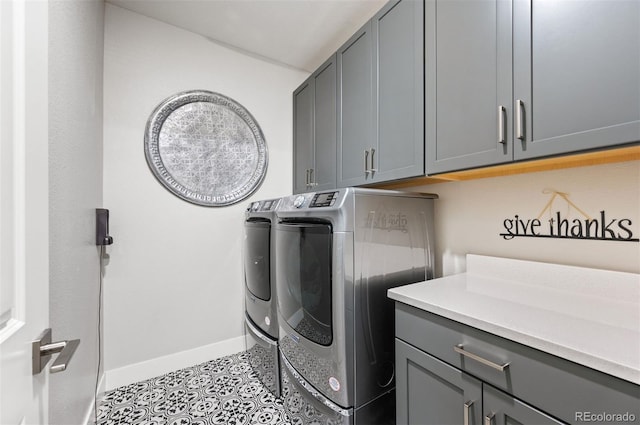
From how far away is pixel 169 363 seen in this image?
81.0 inches

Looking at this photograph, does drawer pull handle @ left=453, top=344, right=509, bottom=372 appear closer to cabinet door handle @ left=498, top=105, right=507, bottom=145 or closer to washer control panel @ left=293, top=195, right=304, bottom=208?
cabinet door handle @ left=498, top=105, right=507, bottom=145

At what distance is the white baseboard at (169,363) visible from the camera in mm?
1890

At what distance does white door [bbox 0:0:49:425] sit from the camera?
468 millimetres

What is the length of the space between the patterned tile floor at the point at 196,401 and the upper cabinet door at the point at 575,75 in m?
1.91

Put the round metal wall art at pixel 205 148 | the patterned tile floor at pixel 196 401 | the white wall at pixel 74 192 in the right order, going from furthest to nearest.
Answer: the round metal wall art at pixel 205 148 → the patterned tile floor at pixel 196 401 → the white wall at pixel 74 192

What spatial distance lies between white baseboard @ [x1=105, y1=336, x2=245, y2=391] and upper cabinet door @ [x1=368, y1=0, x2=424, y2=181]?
1.91 metres

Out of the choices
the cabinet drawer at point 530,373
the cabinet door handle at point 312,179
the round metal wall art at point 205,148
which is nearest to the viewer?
the cabinet drawer at point 530,373

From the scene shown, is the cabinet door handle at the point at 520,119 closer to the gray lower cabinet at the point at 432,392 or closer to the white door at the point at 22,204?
the gray lower cabinet at the point at 432,392

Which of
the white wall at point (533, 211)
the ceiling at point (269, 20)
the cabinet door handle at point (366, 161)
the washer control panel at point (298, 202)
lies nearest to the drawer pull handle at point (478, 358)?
the white wall at point (533, 211)

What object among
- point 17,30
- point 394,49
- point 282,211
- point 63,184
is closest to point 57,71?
point 63,184

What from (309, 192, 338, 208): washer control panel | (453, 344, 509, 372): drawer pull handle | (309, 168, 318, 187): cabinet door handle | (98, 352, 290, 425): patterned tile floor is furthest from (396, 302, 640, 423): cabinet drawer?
(309, 168, 318, 187): cabinet door handle

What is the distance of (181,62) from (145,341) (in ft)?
7.14

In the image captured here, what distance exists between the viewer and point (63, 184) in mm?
1074

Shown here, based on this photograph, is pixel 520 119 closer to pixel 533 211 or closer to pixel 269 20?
pixel 533 211
